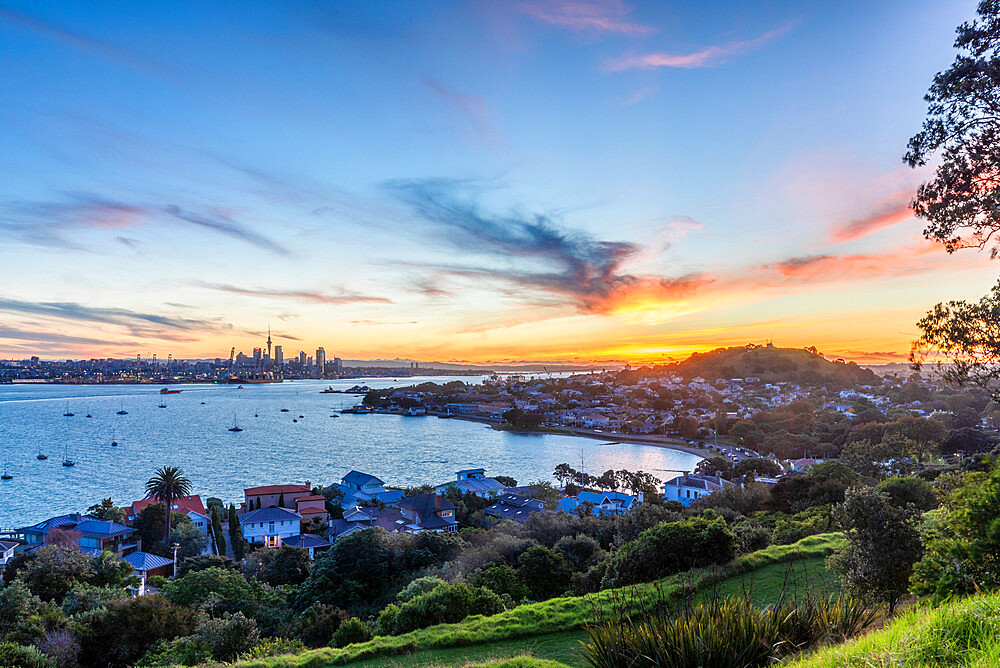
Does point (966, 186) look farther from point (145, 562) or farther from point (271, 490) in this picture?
point (271, 490)

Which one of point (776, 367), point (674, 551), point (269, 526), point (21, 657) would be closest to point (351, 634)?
point (21, 657)

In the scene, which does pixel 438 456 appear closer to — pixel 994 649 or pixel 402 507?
pixel 402 507

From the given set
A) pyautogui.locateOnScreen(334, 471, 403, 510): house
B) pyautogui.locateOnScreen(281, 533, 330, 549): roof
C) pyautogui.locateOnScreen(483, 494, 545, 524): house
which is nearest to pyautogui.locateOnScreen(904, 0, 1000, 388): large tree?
pyautogui.locateOnScreen(483, 494, 545, 524): house

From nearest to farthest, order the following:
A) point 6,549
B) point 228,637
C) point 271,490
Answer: point 228,637, point 6,549, point 271,490

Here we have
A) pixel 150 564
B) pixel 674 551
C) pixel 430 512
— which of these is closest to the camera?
pixel 674 551

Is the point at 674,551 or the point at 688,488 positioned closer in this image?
the point at 674,551

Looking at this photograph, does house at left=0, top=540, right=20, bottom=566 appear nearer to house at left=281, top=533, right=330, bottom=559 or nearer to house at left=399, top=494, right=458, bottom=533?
house at left=281, top=533, right=330, bottom=559

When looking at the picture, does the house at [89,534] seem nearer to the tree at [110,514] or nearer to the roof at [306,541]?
the tree at [110,514]
